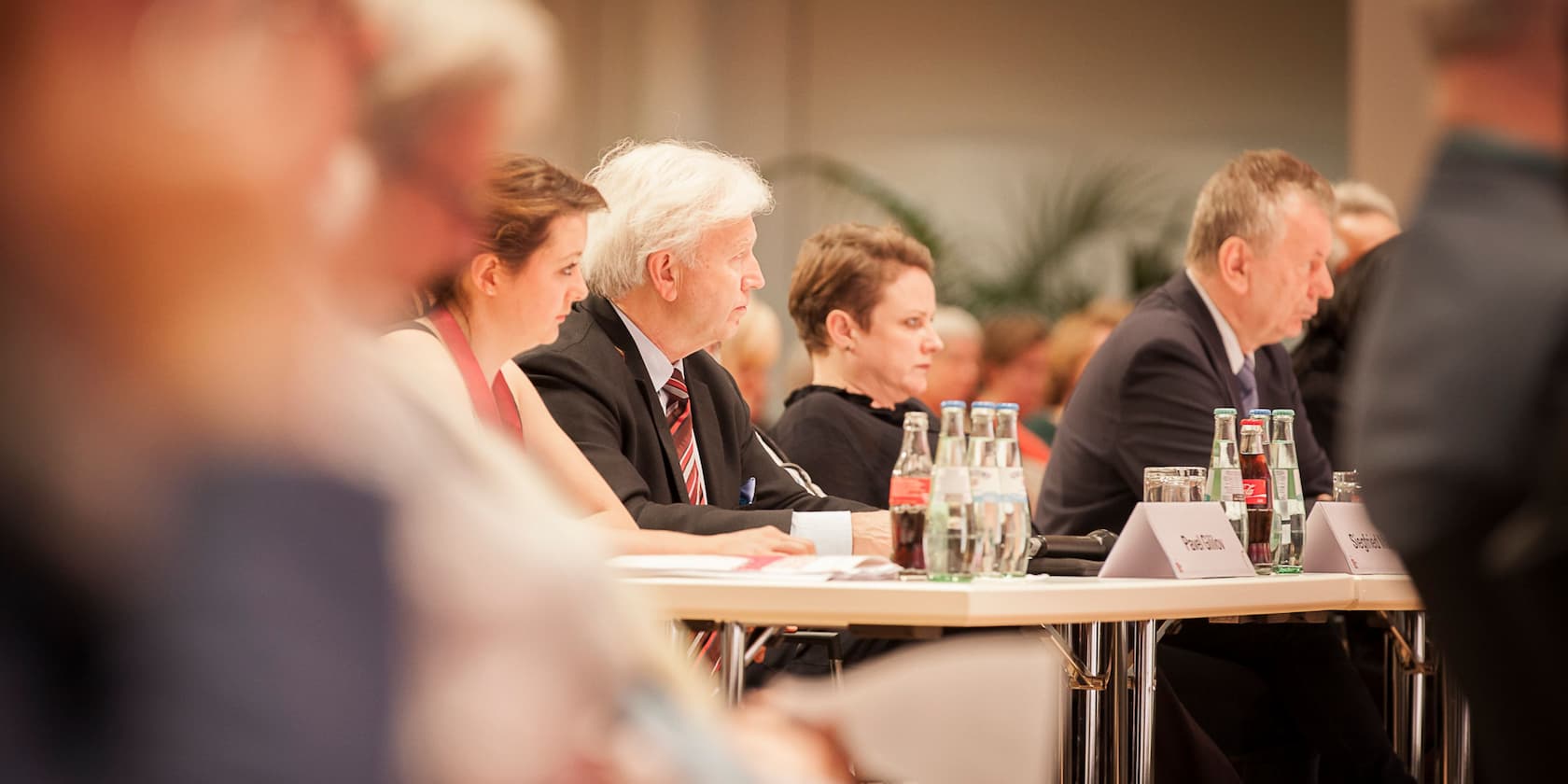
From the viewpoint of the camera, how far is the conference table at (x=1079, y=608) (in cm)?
188

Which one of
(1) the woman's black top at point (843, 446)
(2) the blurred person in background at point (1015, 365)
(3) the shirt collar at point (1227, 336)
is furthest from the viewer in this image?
(2) the blurred person in background at point (1015, 365)

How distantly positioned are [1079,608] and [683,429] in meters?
1.14

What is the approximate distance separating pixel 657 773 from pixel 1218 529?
79.5 inches

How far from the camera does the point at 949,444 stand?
2.08 meters

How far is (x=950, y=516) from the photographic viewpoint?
6.77 ft

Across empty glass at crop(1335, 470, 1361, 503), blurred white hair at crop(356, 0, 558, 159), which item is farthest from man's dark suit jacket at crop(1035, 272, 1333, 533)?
blurred white hair at crop(356, 0, 558, 159)

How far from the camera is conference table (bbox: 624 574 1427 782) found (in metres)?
1.88

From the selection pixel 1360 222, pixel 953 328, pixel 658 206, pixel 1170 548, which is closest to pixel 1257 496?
pixel 1170 548

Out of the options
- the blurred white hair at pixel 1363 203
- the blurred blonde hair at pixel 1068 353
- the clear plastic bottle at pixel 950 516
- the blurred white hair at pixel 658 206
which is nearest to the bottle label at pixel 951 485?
the clear plastic bottle at pixel 950 516

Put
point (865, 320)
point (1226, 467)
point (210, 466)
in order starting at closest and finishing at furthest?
point (210, 466), point (1226, 467), point (865, 320)

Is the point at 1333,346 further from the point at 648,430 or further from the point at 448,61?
the point at 448,61

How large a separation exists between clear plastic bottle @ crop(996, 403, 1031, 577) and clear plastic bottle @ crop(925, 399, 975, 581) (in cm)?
6

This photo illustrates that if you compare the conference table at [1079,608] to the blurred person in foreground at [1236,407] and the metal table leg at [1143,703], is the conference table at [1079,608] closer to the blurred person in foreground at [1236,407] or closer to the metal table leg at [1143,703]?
the metal table leg at [1143,703]

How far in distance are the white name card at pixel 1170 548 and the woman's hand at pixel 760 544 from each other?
1.45 feet
